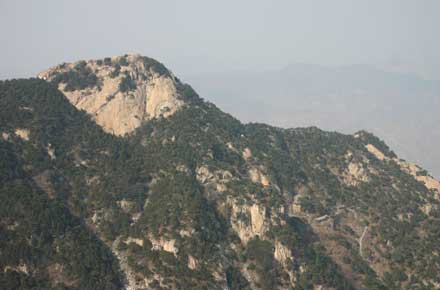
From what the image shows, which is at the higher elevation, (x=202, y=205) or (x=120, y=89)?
(x=120, y=89)

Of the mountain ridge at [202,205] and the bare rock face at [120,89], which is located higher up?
the bare rock face at [120,89]

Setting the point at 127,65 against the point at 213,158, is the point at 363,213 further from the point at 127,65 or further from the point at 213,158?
the point at 127,65

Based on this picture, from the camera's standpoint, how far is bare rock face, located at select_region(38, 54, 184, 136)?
A: 14238 centimetres

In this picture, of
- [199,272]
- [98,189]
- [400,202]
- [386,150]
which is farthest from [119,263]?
[386,150]

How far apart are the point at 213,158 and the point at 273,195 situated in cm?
2031

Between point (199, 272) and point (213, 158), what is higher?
point (213, 158)

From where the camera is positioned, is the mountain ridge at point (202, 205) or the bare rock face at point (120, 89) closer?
the mountain ridge at point (202, 205)

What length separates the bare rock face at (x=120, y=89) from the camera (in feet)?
467

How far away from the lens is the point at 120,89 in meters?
148

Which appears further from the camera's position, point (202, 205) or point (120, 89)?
point (120, 89)

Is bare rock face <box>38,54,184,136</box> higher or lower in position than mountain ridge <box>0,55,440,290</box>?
higher

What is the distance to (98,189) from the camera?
362ft

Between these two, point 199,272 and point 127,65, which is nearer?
Result: point 199,272

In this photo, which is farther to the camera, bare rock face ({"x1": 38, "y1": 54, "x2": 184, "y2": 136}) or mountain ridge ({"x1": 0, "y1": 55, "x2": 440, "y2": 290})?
bare rock face ({"x1": 38, "y1": 54, "x2": 184, "y2": 136})
